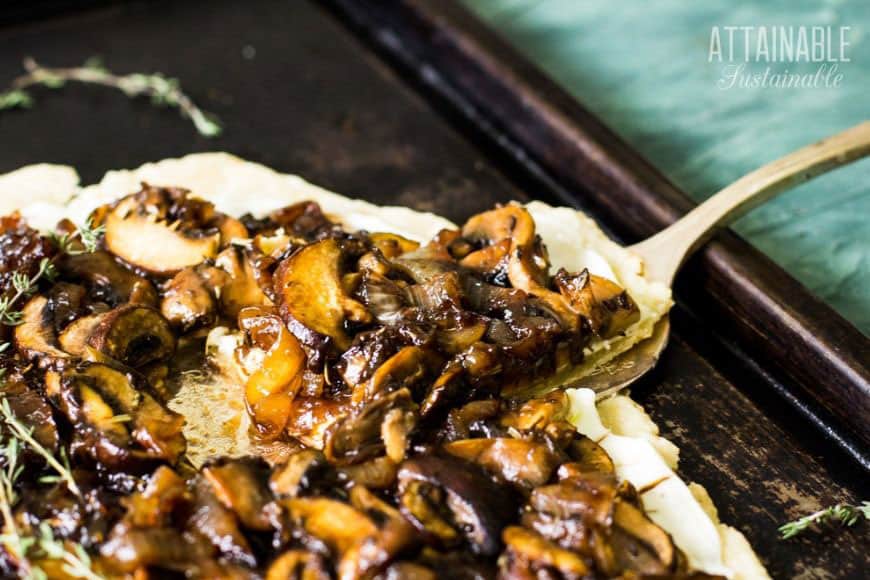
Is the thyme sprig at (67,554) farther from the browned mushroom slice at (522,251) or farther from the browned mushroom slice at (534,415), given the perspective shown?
the browned mushroom slice at (522,251)

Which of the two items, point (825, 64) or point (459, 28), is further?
point (825, 64)

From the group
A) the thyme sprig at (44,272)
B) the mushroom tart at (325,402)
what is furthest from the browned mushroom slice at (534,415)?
the thyme sprig at (44,272)

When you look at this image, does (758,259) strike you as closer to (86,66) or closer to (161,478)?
(161,478)

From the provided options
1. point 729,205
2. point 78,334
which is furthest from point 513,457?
point 729,205

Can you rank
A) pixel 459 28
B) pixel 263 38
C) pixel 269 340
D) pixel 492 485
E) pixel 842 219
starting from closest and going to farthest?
pixel 492 485 < pixel 269 340 < pixel 842 219 < pixel 459 28 < pixel 263 38

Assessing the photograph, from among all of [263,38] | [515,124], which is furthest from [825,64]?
[263,38]

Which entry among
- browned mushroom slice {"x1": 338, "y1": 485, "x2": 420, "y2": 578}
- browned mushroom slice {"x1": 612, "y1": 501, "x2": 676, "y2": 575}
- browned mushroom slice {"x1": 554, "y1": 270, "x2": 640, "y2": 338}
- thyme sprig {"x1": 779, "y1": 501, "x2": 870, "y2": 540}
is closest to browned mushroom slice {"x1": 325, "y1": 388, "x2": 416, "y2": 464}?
browned mushroom slice {"x1": 338, "y1": 485, "x2": 420, "y2": 578}
